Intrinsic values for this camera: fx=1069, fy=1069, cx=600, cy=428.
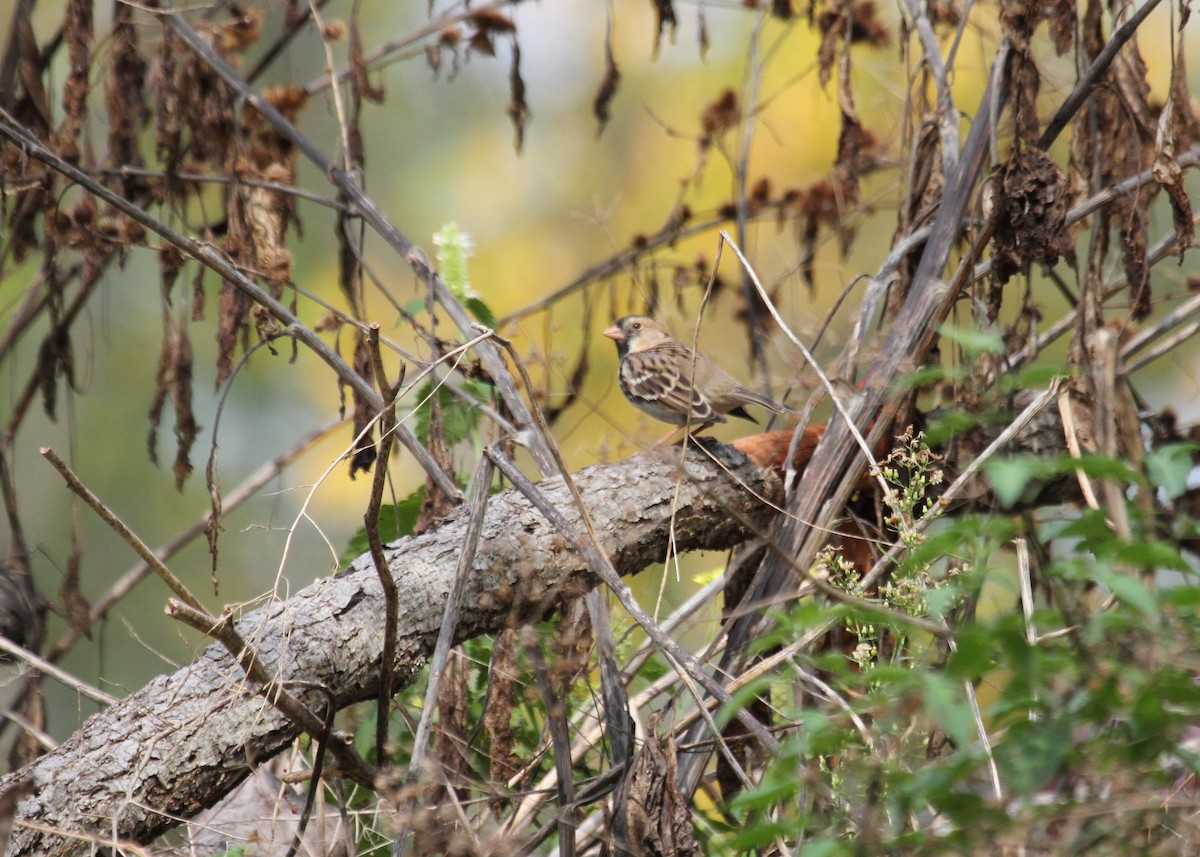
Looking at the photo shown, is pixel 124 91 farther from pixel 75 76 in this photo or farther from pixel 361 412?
pixel 361 412

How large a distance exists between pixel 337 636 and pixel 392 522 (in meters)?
1.32

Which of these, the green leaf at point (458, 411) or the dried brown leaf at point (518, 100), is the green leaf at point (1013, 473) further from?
the dried brown leaf at point (518, 100)

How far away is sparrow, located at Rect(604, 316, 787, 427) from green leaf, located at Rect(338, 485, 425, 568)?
0.94 meters

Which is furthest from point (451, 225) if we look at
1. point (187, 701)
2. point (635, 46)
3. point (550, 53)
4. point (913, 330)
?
point (635, 46)

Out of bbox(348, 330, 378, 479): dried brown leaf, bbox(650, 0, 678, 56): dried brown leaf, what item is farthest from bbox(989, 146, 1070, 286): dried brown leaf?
bbox(348, 330, 378, 479): dried brown leaf

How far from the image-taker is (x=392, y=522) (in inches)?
160

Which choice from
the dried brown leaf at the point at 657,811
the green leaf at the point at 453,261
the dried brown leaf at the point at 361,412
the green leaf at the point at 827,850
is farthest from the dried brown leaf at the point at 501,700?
the green leaf at the point at 827,850

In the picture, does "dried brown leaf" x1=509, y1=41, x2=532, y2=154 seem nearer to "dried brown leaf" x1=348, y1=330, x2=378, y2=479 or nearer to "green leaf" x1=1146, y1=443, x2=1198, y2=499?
"dried brown leaf" x1=348, y1=330, x2=378, y2=479

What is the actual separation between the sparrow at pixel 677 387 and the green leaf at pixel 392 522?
942mm

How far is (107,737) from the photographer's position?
2.56 metres

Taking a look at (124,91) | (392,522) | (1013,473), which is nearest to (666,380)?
(392,522)

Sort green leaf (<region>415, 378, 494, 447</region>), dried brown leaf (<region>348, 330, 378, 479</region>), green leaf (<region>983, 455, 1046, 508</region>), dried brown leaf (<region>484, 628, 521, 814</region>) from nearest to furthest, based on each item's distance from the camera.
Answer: green leaf (<region>983, 455, 1046, 508</region>)
dried brown leaf (<region>484, 628, 521, 814</region>)
dried brown leaf (<region>348, 330, 378, 479</region>)
green leaf (<region>415, 378, 494, 447</region>)

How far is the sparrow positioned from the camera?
3994 millimetres

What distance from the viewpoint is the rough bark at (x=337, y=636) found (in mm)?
2484
